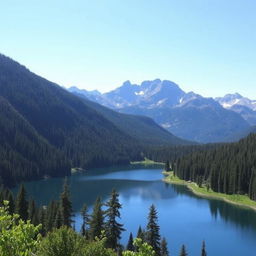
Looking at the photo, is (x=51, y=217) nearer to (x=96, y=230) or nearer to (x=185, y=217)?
(x=96, y=230)

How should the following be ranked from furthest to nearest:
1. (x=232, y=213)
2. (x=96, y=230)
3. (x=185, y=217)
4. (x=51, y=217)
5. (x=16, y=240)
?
1. (x=232, y=213)
2. (x=185, y=217)
3. (x=51, y=217)
4. (x=96, y=230)
5. (x=16, y=240)

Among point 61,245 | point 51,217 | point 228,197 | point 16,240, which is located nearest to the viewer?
point 16,240

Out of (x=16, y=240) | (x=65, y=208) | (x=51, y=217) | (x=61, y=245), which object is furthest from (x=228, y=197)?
(x=16, y=240)

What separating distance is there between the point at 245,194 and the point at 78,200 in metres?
71.7

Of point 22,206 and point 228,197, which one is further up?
point 22,206

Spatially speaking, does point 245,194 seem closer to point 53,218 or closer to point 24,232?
point 53,218

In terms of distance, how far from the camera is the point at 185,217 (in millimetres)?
132125

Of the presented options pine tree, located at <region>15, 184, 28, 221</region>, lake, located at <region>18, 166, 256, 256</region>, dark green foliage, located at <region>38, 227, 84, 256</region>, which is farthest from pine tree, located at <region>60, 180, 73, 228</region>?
dark green foliage, located at <region>38, 227, 84, 256</region>

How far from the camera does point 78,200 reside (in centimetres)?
15800

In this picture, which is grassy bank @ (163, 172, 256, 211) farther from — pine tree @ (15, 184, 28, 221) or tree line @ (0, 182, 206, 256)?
pine tree @ (15, 184, 28, 221)

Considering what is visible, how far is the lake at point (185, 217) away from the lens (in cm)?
9862

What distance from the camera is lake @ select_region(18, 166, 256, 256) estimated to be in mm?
98619

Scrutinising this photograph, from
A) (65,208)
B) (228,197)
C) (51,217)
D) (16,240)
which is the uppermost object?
(16,240)

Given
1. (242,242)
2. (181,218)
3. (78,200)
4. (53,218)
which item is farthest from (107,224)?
Result: (78,200)
